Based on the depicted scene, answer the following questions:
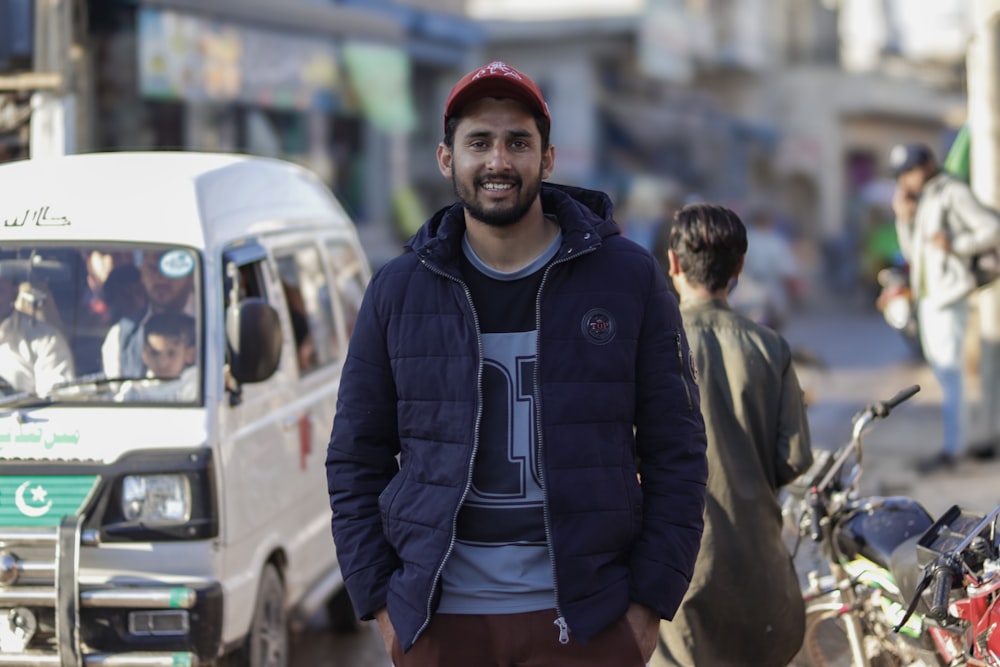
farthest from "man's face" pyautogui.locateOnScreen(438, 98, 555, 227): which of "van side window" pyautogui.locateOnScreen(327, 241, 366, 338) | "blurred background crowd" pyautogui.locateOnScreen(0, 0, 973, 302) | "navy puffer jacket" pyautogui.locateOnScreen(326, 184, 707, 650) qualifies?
"blurred background crowd" pyautogui.locateOnScreen(0, 0, 973, 302)

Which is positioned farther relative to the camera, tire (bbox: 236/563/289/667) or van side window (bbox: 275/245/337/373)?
van side window (bbox: 275/245/337/373)

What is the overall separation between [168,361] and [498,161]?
2.64 m

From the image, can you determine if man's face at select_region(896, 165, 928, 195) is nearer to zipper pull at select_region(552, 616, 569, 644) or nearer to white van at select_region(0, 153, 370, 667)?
white van at select_region(0, 153, 370, 667)

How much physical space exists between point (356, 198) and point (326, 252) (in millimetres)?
13843

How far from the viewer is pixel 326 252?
7.28 metres

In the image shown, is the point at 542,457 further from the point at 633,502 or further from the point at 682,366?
the point at 682,366

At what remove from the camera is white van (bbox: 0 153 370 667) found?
489 cm

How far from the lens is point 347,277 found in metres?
7.63

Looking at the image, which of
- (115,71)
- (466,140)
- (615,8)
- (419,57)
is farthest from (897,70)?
(466,140)

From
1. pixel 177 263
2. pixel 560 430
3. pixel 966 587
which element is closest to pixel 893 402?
pixel 966 587

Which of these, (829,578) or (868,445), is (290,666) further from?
(868,445)

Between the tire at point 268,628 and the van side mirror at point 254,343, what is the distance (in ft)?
2.75

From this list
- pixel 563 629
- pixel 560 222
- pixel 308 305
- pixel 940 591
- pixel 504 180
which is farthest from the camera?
pixel 308 305

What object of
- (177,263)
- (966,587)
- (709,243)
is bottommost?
Answer: (966,587)
